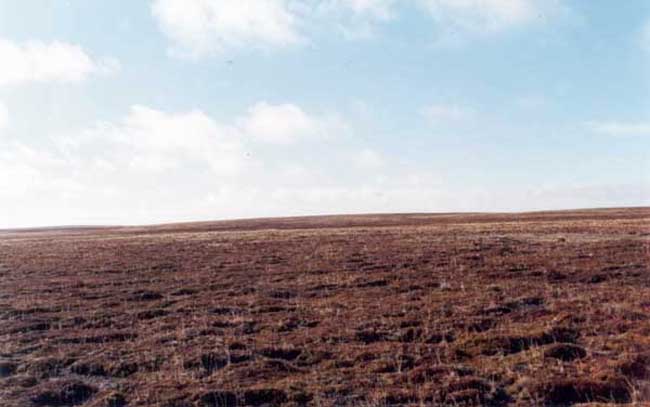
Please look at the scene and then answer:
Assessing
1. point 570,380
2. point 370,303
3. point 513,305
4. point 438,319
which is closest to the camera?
point 570,380

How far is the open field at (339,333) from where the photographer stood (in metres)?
9.92

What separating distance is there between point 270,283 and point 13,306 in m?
8.57

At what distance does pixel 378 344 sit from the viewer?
12656mm

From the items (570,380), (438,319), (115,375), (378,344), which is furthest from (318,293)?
(570,380)

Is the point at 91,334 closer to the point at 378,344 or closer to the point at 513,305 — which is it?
the point at 378,344

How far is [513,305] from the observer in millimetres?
16188

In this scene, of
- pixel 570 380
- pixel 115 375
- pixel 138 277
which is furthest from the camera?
pixel 138 277

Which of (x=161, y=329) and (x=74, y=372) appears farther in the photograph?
(x=161, y=329)

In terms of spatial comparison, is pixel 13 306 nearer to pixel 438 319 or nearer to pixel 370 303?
pixel 370 303

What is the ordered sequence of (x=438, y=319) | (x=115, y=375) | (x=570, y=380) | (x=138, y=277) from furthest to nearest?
(x=138, y=277), (x=438, y=319), (x=115, y=375), (x=570, y=380)

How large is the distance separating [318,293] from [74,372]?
30.1 feet

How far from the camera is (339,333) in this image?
44.9 feet

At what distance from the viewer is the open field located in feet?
32.6

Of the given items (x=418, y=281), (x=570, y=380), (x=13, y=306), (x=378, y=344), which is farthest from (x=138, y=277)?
(x=570, y=380)
